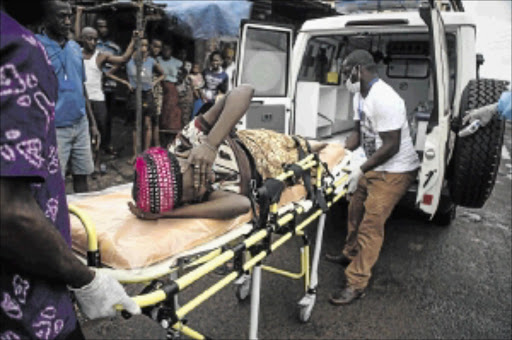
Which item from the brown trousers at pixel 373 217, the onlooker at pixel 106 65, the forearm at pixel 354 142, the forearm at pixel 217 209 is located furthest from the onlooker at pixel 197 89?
the forearm at pixel 217 209

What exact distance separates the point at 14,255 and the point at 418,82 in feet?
20.0

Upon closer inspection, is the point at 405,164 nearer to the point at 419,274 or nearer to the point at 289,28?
the point at 419,274

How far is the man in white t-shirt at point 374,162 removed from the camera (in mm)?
2947

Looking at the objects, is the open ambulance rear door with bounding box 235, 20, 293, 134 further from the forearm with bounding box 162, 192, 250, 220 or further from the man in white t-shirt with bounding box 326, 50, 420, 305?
the forearm with bounding box 162, 192, 250, 220

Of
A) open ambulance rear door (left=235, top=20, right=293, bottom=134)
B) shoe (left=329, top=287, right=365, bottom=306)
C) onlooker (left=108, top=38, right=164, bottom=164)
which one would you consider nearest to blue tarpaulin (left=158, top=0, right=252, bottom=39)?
onlooker (left=108, top=38, right=164, bottom=164)


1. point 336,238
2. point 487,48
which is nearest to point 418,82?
point 487,48

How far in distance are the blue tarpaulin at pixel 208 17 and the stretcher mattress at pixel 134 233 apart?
5.61 meters

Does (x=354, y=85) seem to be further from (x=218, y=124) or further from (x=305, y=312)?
(x=305, y=312)

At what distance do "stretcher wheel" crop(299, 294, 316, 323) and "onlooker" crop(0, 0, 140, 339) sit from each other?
1.88m

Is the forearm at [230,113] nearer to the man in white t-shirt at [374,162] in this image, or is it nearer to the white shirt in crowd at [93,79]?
the man in white t-shirt at [374,162]

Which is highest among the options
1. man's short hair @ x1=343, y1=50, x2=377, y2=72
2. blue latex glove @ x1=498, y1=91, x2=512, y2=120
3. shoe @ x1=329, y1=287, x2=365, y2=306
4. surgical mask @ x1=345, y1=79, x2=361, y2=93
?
man's short hair @ x1=343, y1=50, x2=377, y2=72

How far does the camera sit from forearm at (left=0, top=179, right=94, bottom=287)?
81 cm

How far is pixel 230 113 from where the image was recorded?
2086mm

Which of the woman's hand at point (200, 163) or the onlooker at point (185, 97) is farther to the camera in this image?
the onlooker at point (185, 97)
